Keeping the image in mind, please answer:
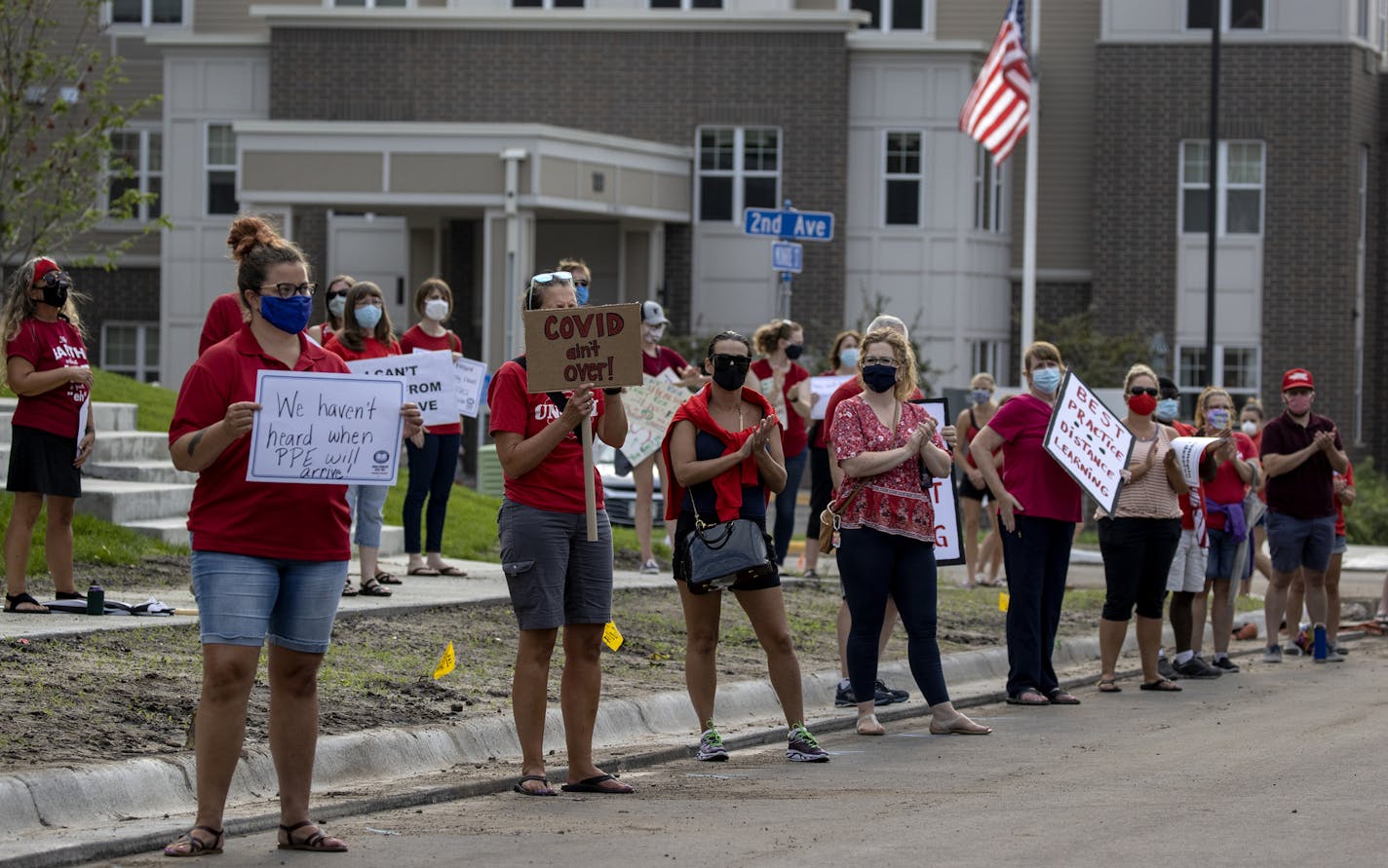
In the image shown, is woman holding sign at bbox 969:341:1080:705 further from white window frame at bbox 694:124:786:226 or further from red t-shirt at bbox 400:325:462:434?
white window frame at bbox 694:124:786:226

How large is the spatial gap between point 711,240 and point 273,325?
28.6 m

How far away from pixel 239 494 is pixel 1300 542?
32.8 feet

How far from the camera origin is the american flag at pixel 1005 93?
93.5 ft

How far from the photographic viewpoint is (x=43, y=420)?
11.4 m

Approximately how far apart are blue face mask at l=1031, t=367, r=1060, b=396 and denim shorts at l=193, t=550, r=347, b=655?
19.8ft

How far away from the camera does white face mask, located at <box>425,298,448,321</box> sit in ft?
45.3

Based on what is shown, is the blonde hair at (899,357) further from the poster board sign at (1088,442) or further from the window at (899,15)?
the window at (899,15)

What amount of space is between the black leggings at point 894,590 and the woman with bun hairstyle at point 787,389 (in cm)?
526

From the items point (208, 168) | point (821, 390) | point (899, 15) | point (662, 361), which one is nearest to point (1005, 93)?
point (899, 15)

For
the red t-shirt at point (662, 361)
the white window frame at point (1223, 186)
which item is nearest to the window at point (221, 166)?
the white window frame at point (1223, 186)

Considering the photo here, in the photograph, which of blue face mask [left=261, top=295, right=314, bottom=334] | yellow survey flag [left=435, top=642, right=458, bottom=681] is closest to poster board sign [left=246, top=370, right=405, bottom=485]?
blue face mask [left=261, top=295, right=314, bottom=334]

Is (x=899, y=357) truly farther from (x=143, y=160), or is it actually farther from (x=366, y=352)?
(x=143, y=160)

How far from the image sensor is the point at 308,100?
3466 centimetres

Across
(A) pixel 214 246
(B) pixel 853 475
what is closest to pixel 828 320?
(A) pixel 214 246
